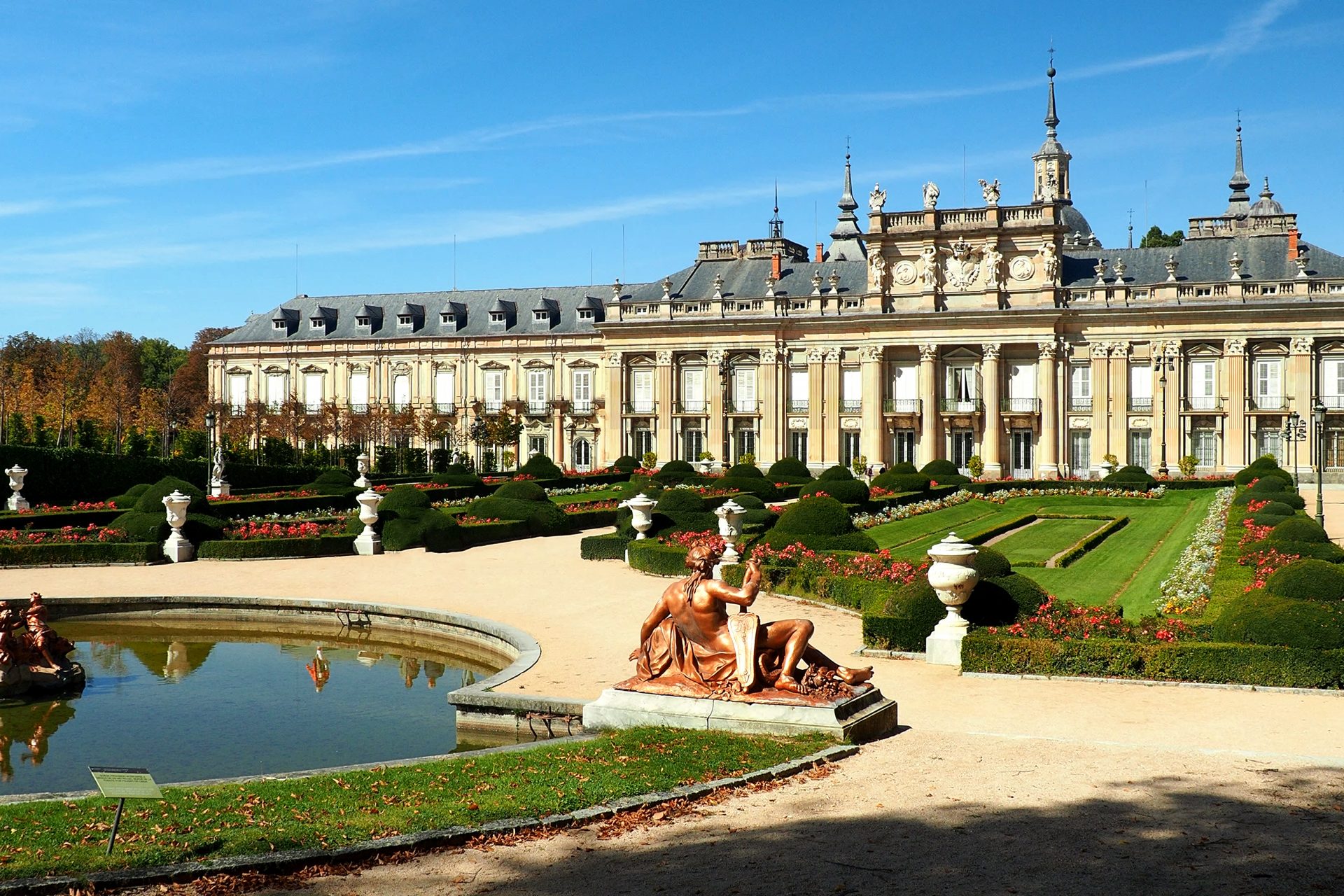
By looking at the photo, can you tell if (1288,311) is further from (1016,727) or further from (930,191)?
(1016,727)

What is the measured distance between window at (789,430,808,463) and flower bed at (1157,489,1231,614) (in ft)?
96.9

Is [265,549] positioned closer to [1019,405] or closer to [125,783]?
[125,783]

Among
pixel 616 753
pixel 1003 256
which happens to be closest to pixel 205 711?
pixel 616 753

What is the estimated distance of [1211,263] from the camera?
53.0m

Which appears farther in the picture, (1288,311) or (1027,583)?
(1288,311)

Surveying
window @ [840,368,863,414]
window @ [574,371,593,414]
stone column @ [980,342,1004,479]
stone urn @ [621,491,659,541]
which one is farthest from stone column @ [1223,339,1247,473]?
stone urn @ [621,491,659,541]

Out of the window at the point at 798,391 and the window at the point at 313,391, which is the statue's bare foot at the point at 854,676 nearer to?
the window at the point at 798,391

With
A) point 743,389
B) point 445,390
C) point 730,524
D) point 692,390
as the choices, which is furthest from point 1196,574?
point 445,390

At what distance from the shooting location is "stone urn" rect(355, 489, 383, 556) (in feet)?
89.0

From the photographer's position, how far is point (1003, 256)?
5444 cm

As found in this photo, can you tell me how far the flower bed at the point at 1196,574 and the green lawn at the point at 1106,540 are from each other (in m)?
0.29

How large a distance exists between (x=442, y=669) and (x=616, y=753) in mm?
6622

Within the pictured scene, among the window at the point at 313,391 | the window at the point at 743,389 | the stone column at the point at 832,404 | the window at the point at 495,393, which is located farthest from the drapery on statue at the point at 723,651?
the window at the point at 313,391

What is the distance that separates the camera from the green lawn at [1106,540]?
2016 centimetres
